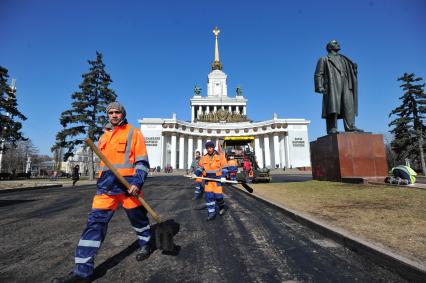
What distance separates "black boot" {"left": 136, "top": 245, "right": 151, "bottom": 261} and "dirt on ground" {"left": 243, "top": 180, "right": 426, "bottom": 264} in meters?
3.02

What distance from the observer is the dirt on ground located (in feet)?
9.83

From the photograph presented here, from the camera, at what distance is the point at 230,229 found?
4477 millimetres

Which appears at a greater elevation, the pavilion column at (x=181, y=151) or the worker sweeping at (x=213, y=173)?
the pavilion column at (x=181, y=151)

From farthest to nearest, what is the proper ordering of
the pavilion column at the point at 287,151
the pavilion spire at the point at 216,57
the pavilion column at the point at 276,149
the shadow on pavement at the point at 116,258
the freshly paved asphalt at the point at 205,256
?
the pavilion spire at the point at 216,57
the pavilion column at the point at 276,149
the pavilion column at the point at 287,151
the shadow on pavement at the point at 116,258
the freshly paved asphalt at the point at 205,256

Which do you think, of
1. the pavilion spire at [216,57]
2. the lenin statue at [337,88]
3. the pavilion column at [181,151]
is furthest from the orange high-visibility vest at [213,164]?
the pavilion spire at [216,57]

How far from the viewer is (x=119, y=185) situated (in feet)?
9.41

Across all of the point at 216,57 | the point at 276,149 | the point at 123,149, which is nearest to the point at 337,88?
the point at 123,149

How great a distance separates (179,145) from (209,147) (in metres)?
64.4

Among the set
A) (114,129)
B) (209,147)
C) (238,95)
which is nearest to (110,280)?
(114,129)

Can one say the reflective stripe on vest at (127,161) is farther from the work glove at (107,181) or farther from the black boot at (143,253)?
the black boot at (143,253)

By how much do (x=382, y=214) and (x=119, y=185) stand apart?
4920mm

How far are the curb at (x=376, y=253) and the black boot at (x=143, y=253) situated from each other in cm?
282

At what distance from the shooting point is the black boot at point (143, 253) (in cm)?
291

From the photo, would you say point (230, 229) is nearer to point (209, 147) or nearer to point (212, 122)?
point (209, 147)
